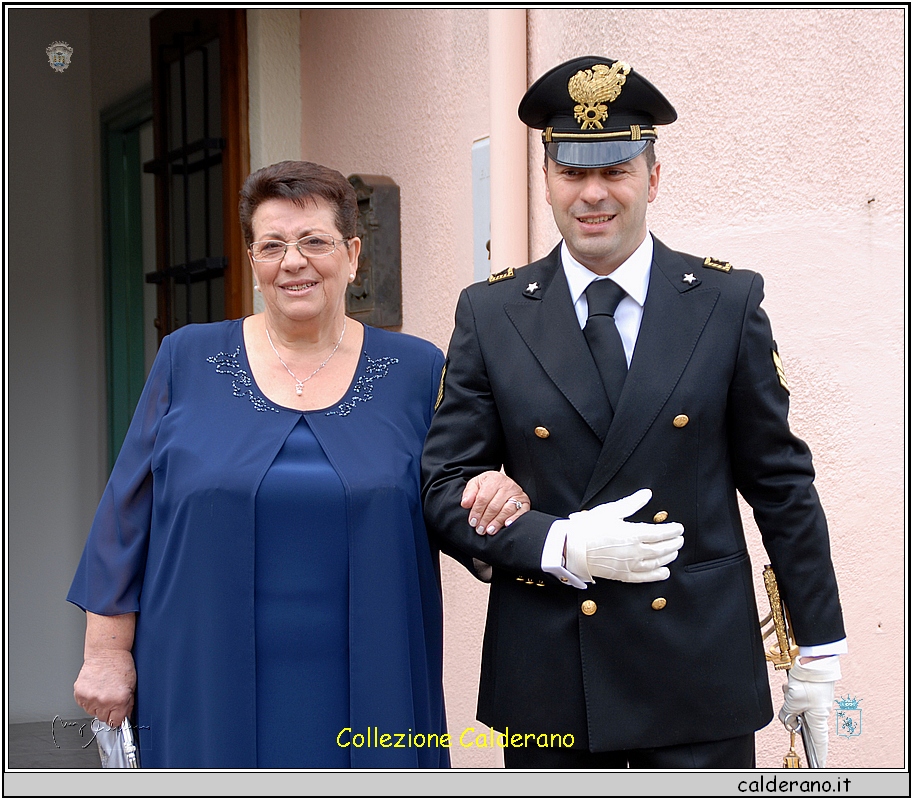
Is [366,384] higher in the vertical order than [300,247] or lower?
lower

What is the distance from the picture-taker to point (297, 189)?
2574 millimetres

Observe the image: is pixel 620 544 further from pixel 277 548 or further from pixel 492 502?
pixel 277 548

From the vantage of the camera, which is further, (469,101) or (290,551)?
(469,101)

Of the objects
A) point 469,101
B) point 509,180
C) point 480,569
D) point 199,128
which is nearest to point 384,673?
point 480,569

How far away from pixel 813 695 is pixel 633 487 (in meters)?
0.50

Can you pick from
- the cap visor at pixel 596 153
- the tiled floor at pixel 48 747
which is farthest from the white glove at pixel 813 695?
the tiled floor at pixel 48 747

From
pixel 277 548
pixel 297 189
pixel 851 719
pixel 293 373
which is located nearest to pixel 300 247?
pixel 297 189

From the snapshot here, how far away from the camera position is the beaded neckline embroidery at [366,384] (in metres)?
2.62

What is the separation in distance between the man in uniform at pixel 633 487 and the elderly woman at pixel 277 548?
1.14 ft

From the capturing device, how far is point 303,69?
4980 mm

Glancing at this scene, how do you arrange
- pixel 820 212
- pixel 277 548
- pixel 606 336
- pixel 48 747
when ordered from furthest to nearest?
pixel 48 747 → pixel 820 212 → pixel 277 548 → pixel 606 336

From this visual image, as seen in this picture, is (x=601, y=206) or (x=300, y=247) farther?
(x=300, y=247)

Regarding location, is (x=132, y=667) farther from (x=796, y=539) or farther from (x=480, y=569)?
(x=796, y=539)
